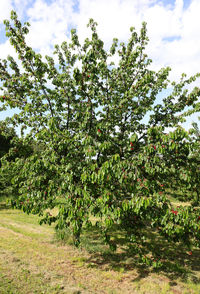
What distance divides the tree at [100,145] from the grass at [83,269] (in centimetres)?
110

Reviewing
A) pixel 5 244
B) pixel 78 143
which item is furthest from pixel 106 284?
pixel 5 244

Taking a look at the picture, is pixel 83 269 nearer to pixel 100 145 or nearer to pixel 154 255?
pixel 154 255

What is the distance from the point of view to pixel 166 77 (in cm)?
752

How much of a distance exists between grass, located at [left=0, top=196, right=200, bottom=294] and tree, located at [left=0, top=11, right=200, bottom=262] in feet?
3.62

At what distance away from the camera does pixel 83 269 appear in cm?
634

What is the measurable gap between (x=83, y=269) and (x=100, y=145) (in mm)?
4709

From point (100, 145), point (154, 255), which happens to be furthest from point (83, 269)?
point (100, 145)

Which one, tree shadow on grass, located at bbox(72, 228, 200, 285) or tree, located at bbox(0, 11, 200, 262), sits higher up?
tree, located at bbox(0, 11, 200, 262)

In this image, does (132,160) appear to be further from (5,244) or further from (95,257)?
(5,244)

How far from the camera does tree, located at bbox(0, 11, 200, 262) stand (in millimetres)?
4527

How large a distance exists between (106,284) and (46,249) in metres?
3.30

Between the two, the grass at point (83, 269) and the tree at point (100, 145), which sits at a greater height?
the tree at point (100, 145)

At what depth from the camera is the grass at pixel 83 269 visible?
5.23m

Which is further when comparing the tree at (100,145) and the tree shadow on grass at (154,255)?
the tree shadow on grass at (154,255)
